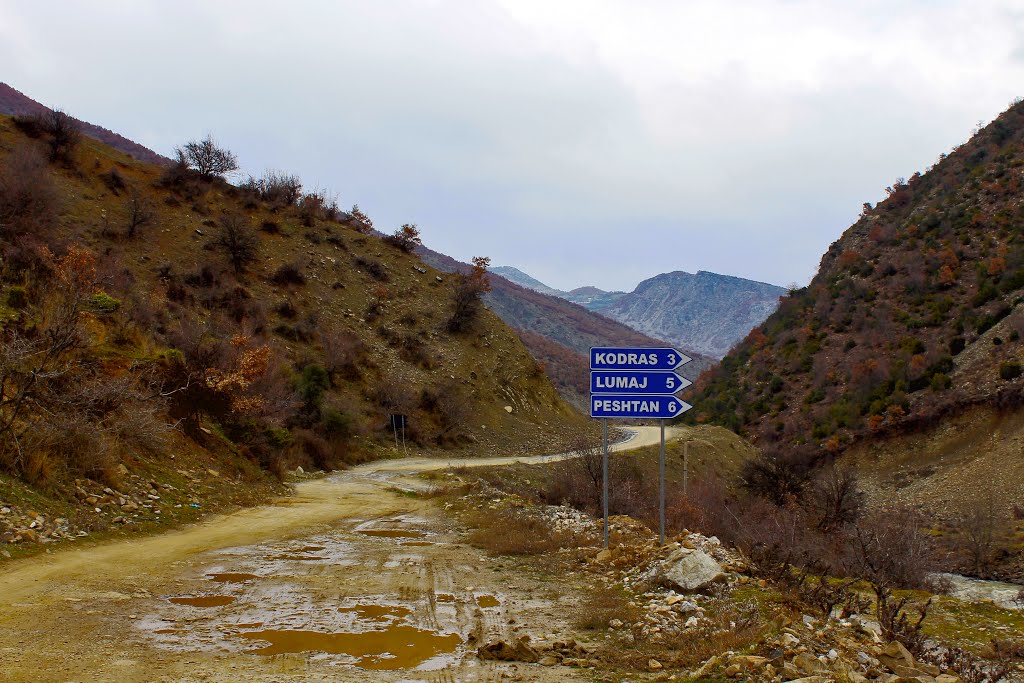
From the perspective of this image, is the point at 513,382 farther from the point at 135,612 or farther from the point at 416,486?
the point at 135,612

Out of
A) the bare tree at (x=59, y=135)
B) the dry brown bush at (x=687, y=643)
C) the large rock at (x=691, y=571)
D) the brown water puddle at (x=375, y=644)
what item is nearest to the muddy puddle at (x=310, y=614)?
the brown water puddle at (x=375, y=644)

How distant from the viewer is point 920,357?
40.9 metres

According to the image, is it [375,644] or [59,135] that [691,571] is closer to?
[375,644]

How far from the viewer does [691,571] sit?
748 centimetres

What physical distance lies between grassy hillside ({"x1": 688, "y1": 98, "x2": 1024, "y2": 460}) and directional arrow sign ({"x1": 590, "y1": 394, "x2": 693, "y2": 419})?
3167 cm

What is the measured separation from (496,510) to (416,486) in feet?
18.7

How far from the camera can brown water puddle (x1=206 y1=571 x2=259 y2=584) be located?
788 centimetres

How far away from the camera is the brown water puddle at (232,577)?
7882 millimetres

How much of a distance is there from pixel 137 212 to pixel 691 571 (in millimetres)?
36525

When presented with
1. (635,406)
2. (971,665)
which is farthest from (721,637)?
(635,406)

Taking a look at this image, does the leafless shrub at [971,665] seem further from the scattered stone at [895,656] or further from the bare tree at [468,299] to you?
the bare tree at [468,299]

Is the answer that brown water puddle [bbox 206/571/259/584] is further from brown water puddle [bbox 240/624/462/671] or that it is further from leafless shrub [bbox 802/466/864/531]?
leafless shrub [bbox 802/466/864/531]

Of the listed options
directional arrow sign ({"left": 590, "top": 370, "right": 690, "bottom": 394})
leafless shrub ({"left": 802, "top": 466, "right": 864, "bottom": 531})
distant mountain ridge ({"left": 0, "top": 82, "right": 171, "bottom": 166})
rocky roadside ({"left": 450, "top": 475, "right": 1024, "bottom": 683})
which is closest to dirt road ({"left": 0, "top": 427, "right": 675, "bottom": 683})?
rocky roadside ({"left": 450, "top": 475, "right": 1024, "bottom": 683})

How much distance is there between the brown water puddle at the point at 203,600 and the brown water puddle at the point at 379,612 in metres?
1.21
